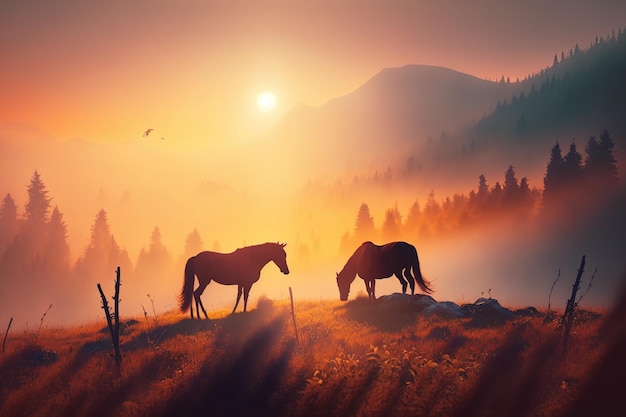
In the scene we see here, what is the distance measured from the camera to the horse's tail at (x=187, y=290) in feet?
79.0

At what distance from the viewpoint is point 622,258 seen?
73812 mm

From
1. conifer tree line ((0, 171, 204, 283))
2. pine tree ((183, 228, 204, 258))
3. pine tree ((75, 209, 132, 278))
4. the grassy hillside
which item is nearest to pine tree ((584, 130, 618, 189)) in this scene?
the grassy hillside

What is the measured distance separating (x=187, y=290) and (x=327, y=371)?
1208 centimetres

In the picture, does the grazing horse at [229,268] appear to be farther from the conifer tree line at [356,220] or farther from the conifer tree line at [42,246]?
the conifer tree line at [42,246]

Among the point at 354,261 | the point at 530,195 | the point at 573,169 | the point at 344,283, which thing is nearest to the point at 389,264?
the point at 354,261

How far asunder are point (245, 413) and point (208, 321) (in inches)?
383

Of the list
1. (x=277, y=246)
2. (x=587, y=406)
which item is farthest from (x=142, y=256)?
(x=587, y=406)

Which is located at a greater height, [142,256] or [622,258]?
[142,256]

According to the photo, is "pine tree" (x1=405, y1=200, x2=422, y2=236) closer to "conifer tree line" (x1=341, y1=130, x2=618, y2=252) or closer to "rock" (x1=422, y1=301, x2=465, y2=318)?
"conifer tree line" (x1=341, y1=130, x2=618, y2=252)

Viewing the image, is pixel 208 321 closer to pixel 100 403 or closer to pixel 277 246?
pixel 277 246

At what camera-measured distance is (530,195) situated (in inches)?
3691

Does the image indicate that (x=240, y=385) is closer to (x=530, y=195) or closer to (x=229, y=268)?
(x=229, y=268)

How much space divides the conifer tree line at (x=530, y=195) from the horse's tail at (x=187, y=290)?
238 feet

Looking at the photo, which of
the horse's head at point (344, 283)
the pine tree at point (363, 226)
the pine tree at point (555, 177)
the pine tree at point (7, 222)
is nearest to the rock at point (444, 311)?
the horse's head at point (344, 283)
